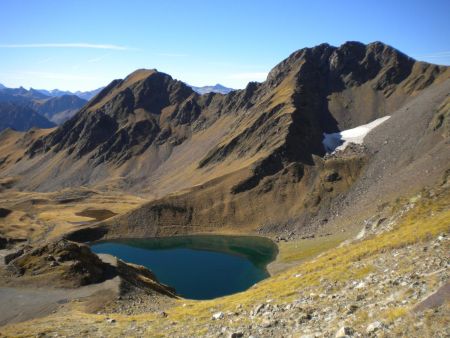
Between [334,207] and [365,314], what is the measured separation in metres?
122

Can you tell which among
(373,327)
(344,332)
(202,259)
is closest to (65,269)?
(344,332)

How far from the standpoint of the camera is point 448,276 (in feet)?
75.3

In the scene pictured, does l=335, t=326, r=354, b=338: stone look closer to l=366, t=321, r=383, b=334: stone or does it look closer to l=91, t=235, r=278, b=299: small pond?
l=366, t=321, r=383, b=334: stone

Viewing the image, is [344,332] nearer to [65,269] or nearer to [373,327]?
[373,327]

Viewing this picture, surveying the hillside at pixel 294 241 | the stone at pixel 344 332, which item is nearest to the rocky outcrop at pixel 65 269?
the hillside at pixel 294 241

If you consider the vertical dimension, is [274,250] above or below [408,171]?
below

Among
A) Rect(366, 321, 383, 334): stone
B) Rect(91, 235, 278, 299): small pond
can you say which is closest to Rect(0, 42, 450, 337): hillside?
Rect(366, 321, 383, 334): stone

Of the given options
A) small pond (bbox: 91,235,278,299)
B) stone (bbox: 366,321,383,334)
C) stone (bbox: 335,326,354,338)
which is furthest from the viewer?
small pond (bbox: 91,235,278,299)

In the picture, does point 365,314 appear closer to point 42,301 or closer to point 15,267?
point 42,301

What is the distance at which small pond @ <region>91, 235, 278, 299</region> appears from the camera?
9988 centimetres

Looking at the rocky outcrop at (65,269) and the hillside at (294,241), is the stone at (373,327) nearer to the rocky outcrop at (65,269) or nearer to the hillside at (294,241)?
the hillside at (294,241)

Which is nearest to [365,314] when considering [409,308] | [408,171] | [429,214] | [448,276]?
[409,308]

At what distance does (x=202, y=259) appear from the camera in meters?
125

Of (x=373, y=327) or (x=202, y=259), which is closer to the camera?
(x=373, y=327)
